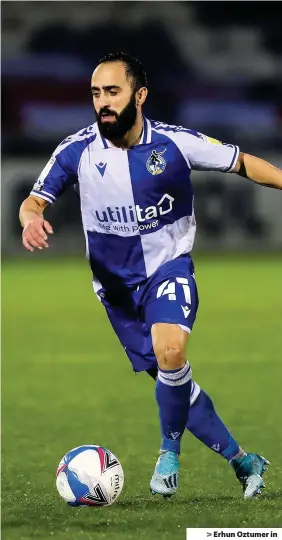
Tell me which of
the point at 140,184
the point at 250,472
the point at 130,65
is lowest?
the point at 250,472

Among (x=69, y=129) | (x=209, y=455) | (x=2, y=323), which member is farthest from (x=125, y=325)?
(x=69, y=129)

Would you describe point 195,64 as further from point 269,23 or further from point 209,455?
point 209,455

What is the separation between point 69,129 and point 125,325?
55.2 feet

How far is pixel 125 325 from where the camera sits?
5.57 metres

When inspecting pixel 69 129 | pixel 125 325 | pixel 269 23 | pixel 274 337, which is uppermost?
pixel 269 23

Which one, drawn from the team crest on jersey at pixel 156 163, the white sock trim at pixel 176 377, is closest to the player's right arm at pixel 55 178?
the team crest on jersey at pixel 156 163

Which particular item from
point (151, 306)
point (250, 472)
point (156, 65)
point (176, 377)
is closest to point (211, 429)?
point (250, 472)

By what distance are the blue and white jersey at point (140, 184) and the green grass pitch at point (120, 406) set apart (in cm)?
109

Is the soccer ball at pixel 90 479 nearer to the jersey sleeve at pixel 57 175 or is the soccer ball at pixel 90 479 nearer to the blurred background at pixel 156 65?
the jersey sleeve at pixel 57 175

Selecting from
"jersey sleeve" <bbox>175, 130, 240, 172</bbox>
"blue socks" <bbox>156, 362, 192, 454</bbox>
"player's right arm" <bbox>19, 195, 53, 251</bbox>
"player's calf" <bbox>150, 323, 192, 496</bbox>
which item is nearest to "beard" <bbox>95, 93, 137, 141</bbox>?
"jersey sleeve" <bbox>175, 130, 240, 172</bbox>

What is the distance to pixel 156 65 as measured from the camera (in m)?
22.6

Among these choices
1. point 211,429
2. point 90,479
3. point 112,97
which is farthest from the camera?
point 211,429

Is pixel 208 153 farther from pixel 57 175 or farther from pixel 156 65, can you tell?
pixel 156 65

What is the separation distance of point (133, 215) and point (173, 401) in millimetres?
859
